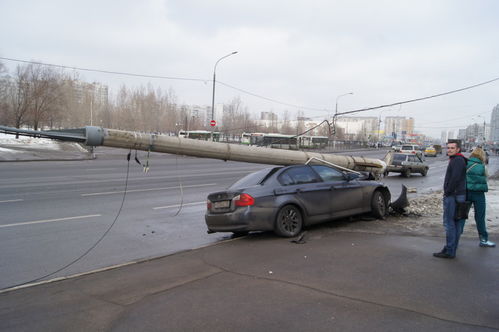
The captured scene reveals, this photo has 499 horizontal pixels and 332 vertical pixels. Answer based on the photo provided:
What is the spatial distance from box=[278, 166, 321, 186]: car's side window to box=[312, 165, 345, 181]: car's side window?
0.17 metres

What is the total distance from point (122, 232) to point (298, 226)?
12.2 feet

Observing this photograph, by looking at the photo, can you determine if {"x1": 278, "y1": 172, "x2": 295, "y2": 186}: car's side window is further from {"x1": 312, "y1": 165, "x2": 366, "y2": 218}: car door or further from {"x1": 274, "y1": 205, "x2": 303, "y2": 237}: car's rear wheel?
{"x1": 312, "y1": 165, "x2": 366, "y2": 218}: car door

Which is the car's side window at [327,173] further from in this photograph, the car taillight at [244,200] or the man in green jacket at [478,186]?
the man in green jacket at [478,186]

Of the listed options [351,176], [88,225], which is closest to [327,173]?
[351,176]

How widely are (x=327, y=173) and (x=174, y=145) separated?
127 inches

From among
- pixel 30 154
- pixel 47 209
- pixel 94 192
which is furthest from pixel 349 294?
pixel 30 154

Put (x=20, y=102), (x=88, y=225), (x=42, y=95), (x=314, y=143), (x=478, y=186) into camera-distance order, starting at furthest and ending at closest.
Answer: (x=314, y=143), (x=42, y=95), (x=20, y=102), (x=88, y=225), (x=478, y=186)

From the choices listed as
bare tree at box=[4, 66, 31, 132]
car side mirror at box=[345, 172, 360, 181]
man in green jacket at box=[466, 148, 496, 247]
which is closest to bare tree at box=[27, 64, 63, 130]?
bare tree at box=[4, 66, 31, 132]

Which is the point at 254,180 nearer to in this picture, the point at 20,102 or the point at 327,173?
the point at 327,173

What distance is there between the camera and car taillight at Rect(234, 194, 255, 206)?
6906 millimetres

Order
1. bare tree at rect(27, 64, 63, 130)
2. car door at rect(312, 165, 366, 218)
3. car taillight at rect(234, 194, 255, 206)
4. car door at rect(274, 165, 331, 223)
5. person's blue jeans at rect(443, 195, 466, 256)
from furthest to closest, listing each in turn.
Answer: bare tree at rect(27, 64, 63, 130)
car door at rect(312, 165, 366, 218)
car door at rect(274, 165, 331, 223)
car taillight at rect(234, 194, 255, 206)
person's blue jeans at rect(443, 195, 466, 256)

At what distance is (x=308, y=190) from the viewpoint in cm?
756

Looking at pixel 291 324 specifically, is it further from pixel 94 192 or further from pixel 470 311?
pixel 94 192

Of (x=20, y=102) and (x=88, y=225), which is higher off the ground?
(x=20, y=102)
